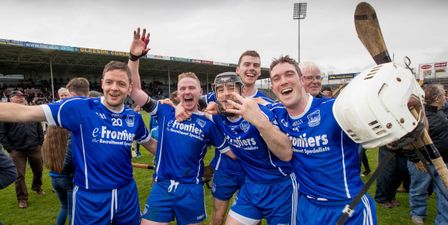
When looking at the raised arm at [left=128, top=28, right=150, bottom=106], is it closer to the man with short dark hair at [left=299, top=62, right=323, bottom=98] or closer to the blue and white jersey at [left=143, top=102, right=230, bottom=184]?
the blue and white jersey at [left=143, top=102, right=230, bottom=184]

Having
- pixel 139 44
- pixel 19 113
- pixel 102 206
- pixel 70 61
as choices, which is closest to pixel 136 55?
pixel 139 44

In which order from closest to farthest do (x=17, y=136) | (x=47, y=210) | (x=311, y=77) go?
(x=311, y=77) → (x=47, y=210) → (x=17, y=136)

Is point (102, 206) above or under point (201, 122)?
under

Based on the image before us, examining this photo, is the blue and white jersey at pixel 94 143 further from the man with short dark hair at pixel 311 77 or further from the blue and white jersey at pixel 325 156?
the man with short dark hair at pixel 311 77

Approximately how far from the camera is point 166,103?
345cm

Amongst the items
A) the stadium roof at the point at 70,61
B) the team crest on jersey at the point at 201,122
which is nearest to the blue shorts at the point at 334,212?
the team crest on jersey at the point at 201,122

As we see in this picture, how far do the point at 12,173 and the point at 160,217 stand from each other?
4.43 feet

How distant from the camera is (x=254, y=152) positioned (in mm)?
2975

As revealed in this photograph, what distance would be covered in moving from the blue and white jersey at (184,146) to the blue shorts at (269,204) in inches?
22.0

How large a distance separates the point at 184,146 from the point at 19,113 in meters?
1.47

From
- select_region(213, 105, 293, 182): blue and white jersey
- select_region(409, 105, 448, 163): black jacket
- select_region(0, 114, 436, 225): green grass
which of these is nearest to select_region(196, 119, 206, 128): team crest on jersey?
select_region(213, 105, 293, 182): blue and white jersey

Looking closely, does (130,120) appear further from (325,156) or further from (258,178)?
(325,156)

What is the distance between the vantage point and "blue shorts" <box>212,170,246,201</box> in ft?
12.5

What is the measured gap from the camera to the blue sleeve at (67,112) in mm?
2551
